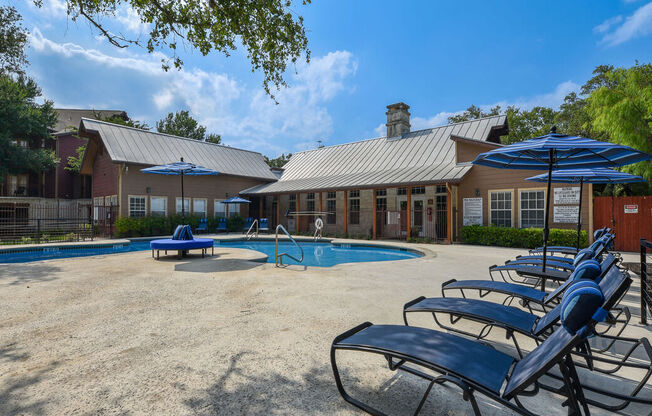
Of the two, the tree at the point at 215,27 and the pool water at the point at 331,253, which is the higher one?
the tree at the point at 215,27

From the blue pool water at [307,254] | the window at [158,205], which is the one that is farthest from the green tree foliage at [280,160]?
the blue pool water at [307,254]

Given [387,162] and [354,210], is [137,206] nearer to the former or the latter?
Result: [354,210]

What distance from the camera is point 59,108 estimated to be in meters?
35.2

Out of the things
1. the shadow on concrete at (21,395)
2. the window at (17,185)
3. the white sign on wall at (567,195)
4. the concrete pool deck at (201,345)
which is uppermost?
the window at (17,185)

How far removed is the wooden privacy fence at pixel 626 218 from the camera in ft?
34.4

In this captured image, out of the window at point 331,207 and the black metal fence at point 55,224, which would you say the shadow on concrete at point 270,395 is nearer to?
the black metal fence at point 55,224

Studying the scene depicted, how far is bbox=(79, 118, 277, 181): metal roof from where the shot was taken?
1706 cm

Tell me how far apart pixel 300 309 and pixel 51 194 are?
1214 inches

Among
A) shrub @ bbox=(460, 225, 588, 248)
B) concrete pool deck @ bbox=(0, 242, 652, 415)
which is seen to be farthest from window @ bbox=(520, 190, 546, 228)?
concrete pool deck @ bbox=(0, 242, 652, 415)

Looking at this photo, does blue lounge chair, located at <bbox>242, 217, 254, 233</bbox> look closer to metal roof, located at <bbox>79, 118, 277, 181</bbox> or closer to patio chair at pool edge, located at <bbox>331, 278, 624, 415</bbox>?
metal roof, located at <bbox>79, 118, 277, 181</bbox>

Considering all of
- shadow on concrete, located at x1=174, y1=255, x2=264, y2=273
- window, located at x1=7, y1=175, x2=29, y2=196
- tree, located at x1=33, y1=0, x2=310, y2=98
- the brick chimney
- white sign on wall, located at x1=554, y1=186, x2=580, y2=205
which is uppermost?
the brick chimney

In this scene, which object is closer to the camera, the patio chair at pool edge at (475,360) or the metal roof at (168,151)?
the patio chair at pool edge at (475,360)

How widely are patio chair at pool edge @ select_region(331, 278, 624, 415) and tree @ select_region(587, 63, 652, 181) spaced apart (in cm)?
1434

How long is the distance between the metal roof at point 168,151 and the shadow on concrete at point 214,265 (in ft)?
36.3
